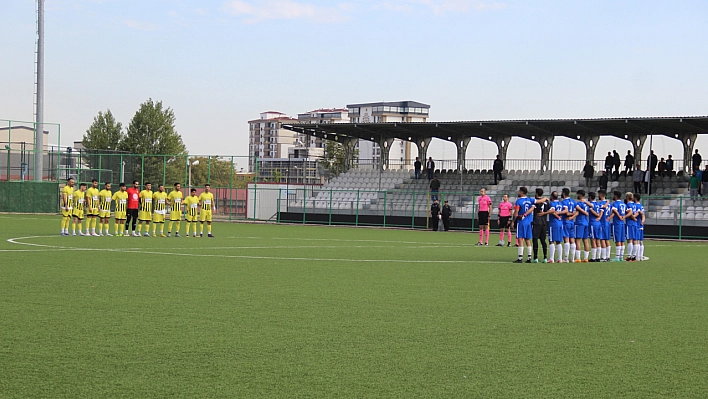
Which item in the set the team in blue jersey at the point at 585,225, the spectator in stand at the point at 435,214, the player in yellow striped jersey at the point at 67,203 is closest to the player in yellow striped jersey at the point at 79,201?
the player in yellow striped jersey at the point at 67,203

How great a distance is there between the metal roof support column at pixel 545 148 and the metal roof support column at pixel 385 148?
8.93 m

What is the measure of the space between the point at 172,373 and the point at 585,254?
15.6 m

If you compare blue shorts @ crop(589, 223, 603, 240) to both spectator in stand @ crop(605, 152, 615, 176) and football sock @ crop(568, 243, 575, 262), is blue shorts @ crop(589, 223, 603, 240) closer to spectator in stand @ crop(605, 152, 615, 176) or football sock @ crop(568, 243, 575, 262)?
football sock @ crop(568, 243, 575, 262)

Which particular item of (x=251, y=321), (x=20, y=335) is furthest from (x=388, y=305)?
(x=20, y=335)

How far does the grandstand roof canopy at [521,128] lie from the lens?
39438 mm

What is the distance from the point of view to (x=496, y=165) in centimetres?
4569

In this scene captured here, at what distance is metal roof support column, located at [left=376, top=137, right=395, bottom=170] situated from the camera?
4978cm

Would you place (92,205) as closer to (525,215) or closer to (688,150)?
(525,215)

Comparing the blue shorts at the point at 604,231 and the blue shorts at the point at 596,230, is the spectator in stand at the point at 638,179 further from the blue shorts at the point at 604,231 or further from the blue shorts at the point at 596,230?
the blue shorts at the point at 596,230

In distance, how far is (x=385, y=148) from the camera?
5034 centimetres

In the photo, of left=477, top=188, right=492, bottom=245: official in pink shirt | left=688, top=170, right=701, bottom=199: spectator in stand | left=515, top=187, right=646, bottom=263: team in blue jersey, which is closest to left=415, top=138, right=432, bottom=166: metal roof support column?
left=688, top=170, right=701, bottom=199: spectator in stand

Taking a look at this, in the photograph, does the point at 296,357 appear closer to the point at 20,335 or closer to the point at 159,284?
the point at 20,335

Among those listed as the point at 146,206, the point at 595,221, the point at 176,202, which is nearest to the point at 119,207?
the point at 146,206

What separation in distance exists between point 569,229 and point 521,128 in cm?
2464
